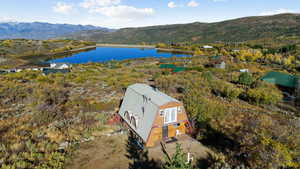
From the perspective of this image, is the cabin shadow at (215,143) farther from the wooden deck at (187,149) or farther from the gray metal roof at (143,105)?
the gray metal roof at (143,105)

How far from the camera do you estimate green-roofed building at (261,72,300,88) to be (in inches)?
1157

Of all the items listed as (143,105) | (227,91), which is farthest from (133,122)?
(227,91)

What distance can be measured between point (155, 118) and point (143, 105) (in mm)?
2352

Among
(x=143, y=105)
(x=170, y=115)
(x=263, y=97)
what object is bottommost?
(x=263, y=97)

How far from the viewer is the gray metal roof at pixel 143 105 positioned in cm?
1364

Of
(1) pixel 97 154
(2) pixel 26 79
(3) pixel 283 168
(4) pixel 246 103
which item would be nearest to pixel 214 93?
(4) pixel 246 103

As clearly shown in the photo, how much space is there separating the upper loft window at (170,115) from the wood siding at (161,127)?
284 mm

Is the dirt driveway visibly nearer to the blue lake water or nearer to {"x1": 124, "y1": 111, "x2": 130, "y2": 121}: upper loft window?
{"x1": 124, "y1": 111, "x2": 130, "y2": 121}: upper loft window

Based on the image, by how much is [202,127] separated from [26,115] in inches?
787

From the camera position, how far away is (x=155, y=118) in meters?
13.2

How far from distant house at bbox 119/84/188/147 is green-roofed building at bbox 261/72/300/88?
1046 inches

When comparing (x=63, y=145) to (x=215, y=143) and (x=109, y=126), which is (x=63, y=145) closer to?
(x=109, y=126)

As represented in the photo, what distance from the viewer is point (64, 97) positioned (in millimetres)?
24844

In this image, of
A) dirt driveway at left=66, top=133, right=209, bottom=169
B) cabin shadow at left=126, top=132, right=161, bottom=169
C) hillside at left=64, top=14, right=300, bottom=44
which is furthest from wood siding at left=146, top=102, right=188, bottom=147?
hillside at left=64, top=14, right=300, bottom=44
